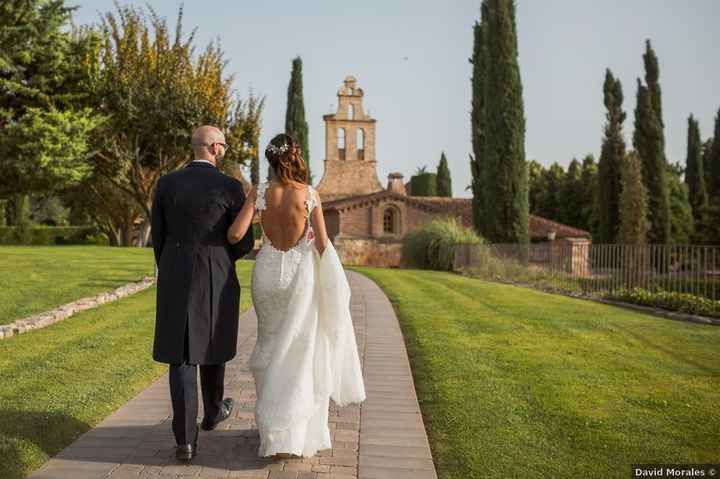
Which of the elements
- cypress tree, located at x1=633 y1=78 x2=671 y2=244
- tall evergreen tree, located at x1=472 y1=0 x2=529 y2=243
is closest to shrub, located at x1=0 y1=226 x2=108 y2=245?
tall evergreen tree, located at x1=472 y1=0 x2=529 y2=243

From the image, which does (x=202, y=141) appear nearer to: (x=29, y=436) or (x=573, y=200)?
(x=29, y=436)

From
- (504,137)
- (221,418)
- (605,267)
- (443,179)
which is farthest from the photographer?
(443,179)

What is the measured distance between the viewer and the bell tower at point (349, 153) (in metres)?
53.9

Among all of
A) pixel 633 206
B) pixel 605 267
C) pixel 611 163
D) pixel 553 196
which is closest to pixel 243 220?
pixel 605 267

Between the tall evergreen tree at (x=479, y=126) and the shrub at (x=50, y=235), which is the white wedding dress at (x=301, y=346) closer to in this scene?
the tall evergreen tree at (x=479, y=126)

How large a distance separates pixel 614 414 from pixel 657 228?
36038 millimetres

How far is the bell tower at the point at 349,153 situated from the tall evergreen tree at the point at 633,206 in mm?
25023

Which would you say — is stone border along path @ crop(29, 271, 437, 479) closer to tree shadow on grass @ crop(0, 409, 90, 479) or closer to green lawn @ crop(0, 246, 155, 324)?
tree shadow on grass @ crop(0, 409, 90, 479)

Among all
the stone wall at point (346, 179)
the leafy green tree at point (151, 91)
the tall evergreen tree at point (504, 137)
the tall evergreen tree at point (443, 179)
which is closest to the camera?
the leafy green tree at point (151, 91)

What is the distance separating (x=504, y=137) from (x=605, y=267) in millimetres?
14813

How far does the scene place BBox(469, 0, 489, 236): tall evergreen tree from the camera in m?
30.9

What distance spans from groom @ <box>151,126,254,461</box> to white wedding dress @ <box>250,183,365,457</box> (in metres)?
0.21

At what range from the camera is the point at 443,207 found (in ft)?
148

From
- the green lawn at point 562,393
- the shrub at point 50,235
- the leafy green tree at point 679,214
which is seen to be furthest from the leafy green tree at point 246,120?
the leafy green tree at point 679,214
